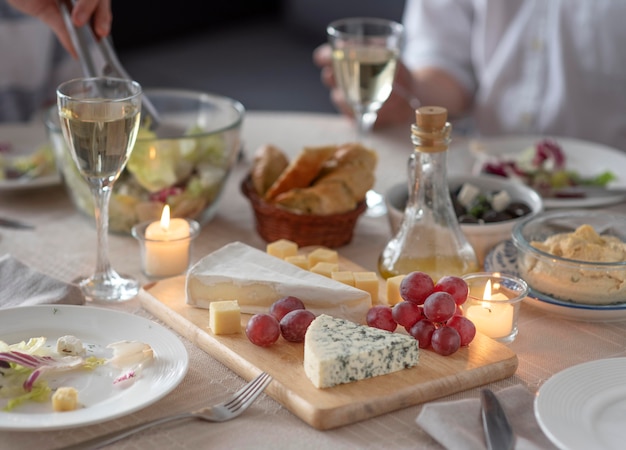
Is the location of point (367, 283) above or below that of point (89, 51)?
below

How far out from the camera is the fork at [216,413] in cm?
94

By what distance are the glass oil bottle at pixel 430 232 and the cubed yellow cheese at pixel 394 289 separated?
0.31 feet

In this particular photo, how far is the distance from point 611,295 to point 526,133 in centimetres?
129

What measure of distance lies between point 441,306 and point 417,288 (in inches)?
2.3

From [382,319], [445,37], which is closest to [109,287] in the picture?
[382,319]

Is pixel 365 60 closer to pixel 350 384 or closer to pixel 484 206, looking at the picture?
pixel 484 206

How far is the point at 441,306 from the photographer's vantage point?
1114mm

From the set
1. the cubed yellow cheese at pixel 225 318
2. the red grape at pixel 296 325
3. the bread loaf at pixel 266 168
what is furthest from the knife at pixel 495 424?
the bread loaf at pixel 266 168

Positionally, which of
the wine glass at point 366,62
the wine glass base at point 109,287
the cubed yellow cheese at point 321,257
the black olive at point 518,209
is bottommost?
the wine glass base at point 109,287

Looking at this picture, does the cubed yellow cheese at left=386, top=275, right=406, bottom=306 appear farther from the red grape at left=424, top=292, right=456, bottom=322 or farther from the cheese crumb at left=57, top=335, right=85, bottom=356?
the cheese crumb at left=57, top=335, right=85, bottom=356

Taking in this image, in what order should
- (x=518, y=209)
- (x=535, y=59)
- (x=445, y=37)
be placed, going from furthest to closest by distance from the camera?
1. (x=445, y=37)
2. (x=535, y=59)
3. (x=518, y=209)

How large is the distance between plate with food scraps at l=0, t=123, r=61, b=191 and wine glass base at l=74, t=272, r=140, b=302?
44cm

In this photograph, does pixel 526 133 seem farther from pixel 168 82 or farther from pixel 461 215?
pixel 168 82

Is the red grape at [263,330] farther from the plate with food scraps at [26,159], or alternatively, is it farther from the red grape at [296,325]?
the plate with food scraps at [26,159]
